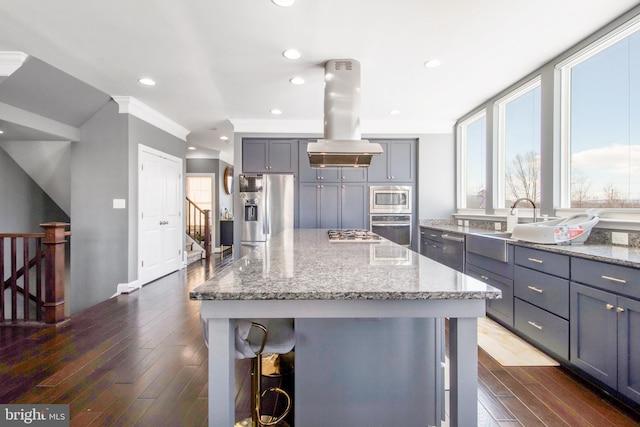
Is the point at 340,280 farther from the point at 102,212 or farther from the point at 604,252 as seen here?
the point at 102,212

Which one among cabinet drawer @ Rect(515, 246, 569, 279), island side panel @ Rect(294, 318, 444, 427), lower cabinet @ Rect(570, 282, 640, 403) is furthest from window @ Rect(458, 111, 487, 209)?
island side panel @ Rect(294, 318, 444, 427)

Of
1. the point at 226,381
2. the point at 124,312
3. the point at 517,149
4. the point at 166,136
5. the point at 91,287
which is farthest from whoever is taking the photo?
the point at 166,136

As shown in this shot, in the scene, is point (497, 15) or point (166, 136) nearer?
point (497, 15)

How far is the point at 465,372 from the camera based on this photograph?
3.36ft

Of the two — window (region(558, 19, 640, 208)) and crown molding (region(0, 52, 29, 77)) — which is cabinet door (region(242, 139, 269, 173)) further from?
window (region(558, 19, 640, 208))

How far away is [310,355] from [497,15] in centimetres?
253

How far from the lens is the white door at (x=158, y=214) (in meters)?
4.21

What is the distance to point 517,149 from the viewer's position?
3.49m

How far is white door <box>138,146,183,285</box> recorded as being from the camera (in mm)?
4207

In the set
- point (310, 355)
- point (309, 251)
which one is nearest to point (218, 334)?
point (310, 355)

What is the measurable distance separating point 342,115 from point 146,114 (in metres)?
2.98

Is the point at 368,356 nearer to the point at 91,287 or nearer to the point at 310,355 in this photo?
the point at 310,355

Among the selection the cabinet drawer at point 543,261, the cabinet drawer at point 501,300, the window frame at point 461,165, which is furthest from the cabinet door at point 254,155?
the cabinet drawer at point 543,261

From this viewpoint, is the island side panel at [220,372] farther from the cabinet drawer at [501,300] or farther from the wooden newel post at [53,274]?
the wooden newel post at [53,274]
